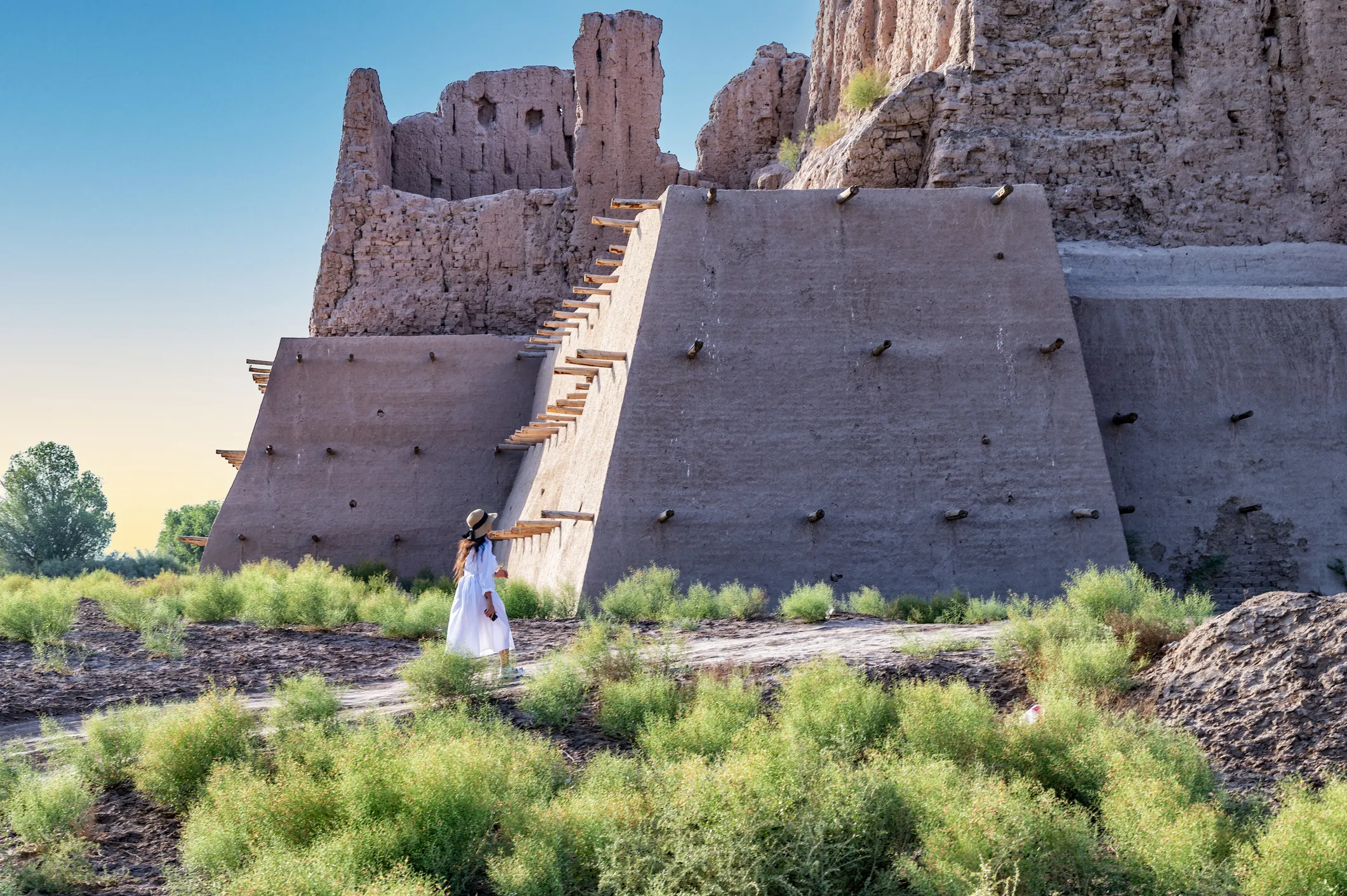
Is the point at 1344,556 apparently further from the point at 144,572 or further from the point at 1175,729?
the point at 144,572

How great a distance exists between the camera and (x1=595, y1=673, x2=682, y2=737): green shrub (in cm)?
709

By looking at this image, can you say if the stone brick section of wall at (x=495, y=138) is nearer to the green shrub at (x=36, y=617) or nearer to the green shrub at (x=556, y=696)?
the green shrub at (x=36, y=617)

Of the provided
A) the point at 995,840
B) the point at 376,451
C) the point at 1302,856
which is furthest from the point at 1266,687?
the point at 376,451

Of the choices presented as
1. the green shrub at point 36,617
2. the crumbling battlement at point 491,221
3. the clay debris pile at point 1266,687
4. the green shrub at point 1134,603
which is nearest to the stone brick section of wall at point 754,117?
the crumbling battlement at point 491,221

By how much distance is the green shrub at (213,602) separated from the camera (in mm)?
13562

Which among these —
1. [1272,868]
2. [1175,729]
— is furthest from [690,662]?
[1272,868]

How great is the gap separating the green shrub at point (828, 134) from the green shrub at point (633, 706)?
1231 cm

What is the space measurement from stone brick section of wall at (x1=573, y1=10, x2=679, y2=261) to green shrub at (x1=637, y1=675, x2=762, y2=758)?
1514cm

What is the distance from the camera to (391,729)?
633 cm

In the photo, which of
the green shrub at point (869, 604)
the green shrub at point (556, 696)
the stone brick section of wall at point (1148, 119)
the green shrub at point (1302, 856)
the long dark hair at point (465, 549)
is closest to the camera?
the green shrub at point (1302, 856)

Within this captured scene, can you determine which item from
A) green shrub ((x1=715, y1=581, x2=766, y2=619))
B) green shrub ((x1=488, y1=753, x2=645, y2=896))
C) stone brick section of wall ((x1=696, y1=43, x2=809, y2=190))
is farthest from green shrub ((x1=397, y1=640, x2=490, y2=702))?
stone brick section of wall ((x1=696, y1=43, x2=809, y2=190))

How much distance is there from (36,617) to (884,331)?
9.50 meters

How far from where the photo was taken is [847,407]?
13383 mm

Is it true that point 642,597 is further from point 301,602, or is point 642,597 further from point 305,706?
point 305,706
